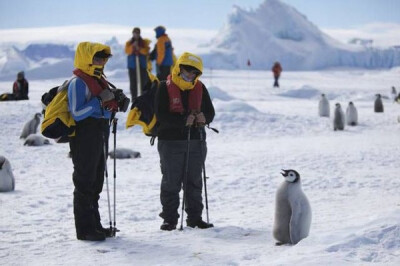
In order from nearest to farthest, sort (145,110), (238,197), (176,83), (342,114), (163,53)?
(176,83)
(145,110)
(238,197)
(163,53)
(342,114)

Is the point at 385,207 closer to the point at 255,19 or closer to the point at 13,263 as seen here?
the point at 13,263

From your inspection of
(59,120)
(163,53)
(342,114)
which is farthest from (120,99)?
(342,114)

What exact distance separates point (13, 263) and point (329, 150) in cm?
711

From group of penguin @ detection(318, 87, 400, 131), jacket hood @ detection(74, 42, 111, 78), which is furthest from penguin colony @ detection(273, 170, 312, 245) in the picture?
group of penguin @ detection(318, 87, 400, 131)

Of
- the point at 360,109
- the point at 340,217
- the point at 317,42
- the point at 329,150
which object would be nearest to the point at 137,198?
the point at 340,217

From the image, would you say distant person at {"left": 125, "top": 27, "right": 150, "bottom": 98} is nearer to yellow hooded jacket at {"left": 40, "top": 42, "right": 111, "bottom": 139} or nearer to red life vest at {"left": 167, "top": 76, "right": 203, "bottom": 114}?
red life vest at {"left": 167, "top": 76, "right": 203, "bottom": 114}

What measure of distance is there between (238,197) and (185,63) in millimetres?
2654

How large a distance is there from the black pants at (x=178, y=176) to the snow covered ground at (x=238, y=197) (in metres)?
0.25

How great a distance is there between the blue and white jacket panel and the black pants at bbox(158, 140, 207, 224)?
Answer: 77 centimetres

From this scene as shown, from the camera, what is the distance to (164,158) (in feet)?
15.3

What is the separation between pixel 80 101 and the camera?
4.04 metres

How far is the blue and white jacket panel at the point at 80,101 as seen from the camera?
13.2 feet

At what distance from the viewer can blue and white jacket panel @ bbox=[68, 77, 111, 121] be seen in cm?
402

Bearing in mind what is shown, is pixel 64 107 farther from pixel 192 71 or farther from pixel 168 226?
pixel 168 226
